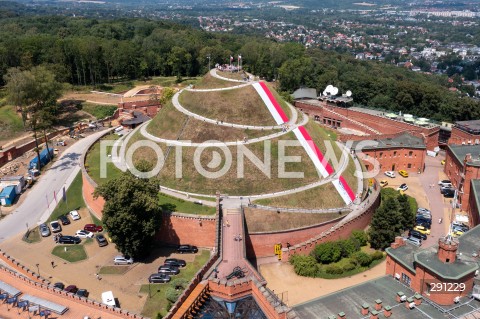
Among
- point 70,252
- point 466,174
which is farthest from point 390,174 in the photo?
point 70,252

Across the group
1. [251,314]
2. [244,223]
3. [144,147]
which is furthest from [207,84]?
[251,314]

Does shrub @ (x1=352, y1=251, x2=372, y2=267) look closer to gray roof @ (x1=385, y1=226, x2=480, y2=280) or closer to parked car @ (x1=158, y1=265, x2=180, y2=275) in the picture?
gray roof @ (x1=385, y1=226, x2=480, y2=280)

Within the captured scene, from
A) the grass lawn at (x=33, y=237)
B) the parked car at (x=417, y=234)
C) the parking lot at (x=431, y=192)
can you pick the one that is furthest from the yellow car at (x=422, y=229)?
the grass lawn at (x=33, y=237)

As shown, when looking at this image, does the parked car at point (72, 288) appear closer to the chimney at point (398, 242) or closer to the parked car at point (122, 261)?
the parked car at point (122, 261)

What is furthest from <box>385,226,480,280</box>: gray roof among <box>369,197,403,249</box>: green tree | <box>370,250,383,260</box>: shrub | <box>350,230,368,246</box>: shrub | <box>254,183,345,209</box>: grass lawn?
<box>254,183,345,209</box>: grass lawn

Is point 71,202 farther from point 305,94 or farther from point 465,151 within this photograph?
point 305,94
